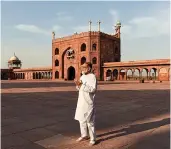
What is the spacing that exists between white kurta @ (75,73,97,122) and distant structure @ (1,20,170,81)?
115 feet

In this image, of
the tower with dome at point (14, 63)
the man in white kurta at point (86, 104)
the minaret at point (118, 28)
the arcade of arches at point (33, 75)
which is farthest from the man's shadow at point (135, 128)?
the tower with dome at point (14, 63)

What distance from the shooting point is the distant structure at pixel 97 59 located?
131 feet

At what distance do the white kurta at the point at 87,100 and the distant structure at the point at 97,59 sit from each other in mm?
35104

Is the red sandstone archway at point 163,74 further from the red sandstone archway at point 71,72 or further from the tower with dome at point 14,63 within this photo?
the tower with dome at point 14,63

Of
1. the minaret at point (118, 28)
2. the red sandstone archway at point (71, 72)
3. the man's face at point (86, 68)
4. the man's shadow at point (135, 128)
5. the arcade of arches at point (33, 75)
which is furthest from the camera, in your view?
the arcade of arches at point (33, 75)

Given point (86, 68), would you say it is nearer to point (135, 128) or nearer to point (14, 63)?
point (135, 128)

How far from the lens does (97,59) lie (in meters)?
44.6

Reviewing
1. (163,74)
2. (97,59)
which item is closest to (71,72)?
(97,59)

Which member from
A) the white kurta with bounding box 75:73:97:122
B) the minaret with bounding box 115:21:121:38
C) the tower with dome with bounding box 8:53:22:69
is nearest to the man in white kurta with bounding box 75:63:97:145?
the white kurta with bounding box 75:73:97:122

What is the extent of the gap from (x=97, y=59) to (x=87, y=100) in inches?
1626

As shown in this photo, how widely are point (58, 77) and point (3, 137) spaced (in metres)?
49.2

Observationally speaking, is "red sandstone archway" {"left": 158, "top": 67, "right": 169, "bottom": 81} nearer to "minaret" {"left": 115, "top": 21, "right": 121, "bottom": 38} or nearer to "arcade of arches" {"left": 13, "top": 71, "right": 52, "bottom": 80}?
"minaret" {"left": 115, "top": 21, "right": 121, "bottom": 38}

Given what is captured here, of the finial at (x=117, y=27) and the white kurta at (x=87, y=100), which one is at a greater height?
the finial at (x=117, y=27)

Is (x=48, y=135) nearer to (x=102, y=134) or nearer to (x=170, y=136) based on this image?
(x=102, y=134)
